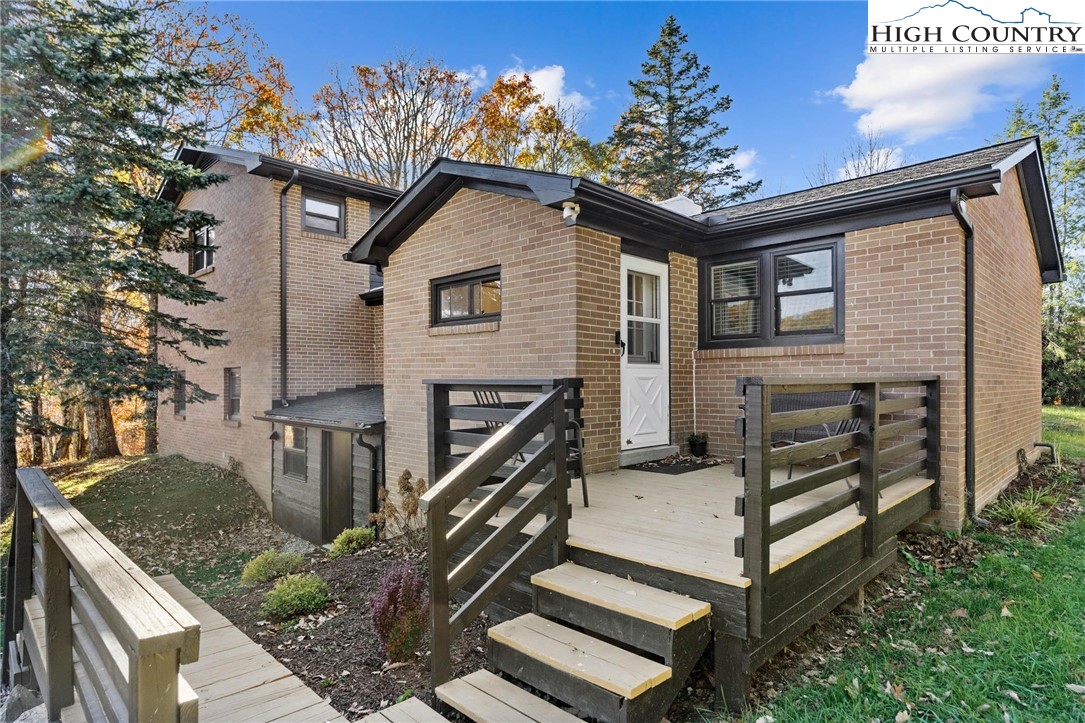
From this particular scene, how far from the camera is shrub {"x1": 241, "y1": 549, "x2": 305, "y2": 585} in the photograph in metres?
6.67

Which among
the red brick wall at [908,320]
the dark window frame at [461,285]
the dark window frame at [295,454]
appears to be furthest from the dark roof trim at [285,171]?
the red brick wall at [908,320]

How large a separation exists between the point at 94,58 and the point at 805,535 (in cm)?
1194

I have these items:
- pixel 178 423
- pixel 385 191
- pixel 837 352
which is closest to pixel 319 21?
pixel 385 191

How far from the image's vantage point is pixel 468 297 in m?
7.25

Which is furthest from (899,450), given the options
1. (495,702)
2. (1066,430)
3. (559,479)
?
(1066,430)

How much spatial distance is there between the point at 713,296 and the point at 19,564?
7.32 m

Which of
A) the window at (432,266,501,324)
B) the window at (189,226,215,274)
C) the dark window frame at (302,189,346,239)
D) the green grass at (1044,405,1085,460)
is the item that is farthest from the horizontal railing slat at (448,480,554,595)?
the window at (189,226,215,274)

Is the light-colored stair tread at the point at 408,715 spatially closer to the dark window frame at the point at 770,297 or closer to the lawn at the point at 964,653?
the lawn at the point at 964,653

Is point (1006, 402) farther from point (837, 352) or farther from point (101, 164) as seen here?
point (101, 164)

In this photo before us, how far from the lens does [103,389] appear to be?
9359 millimetres

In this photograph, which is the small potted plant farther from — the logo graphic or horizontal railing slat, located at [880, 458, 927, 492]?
the logo graphic

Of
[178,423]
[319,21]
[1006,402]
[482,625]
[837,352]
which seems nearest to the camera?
[482,625]

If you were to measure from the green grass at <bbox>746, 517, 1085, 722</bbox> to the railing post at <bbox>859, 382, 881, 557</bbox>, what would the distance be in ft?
2.01

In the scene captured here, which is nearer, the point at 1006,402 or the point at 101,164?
the point at 1006,402
